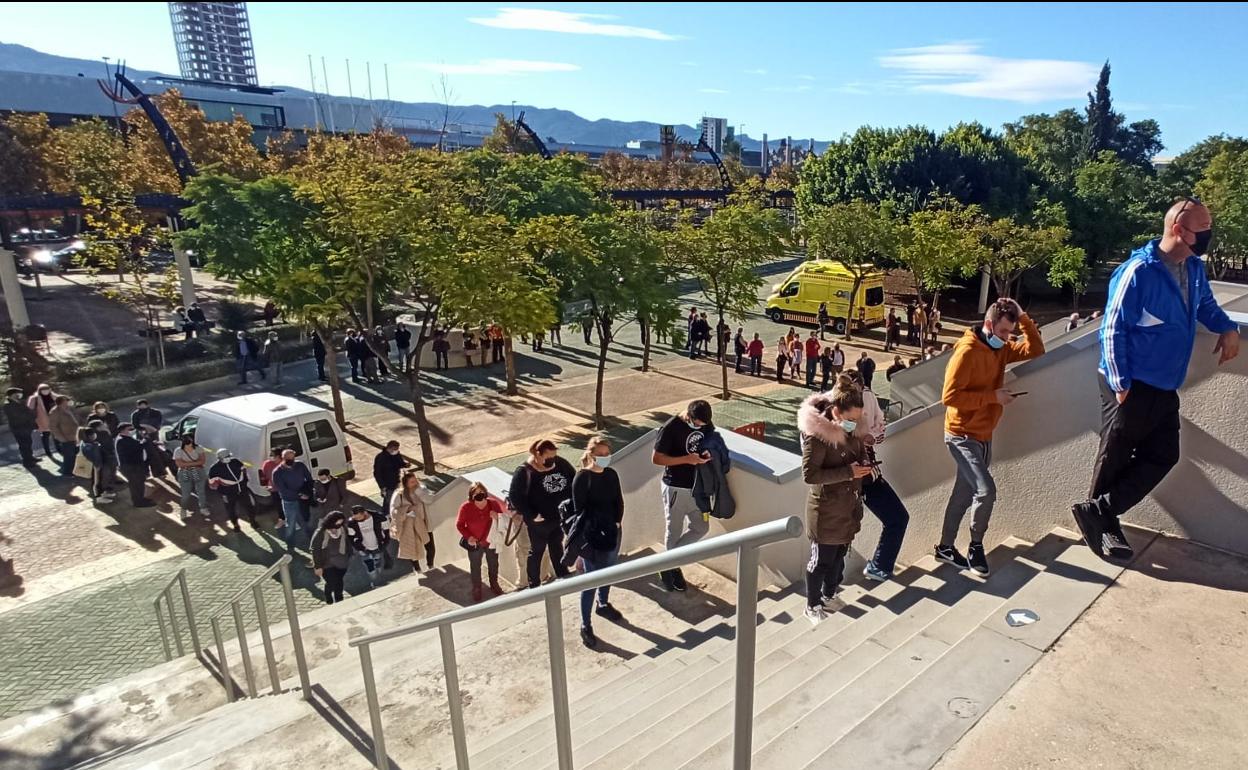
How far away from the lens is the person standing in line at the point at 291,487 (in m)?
9.75

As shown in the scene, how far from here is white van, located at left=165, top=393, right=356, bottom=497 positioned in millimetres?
10961

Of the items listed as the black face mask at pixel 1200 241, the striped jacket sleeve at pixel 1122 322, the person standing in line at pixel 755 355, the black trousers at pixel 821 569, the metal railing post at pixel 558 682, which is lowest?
the person standing in line at pixel 755 355

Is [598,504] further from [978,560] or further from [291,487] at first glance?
[291,487]

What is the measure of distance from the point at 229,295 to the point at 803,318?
22262 mm

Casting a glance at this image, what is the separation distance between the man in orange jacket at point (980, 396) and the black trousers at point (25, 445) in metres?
15.1

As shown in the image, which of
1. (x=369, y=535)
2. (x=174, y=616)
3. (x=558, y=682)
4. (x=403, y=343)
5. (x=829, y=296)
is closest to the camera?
(x=558, y=682)

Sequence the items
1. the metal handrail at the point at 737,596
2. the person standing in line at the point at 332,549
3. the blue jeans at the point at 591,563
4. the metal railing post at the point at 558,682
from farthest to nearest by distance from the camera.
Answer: the person standing in line at the point at 332,549 → the blue jeans at the point at 591,563 → the metal railing post at the point at 558,682 → the metal handrail at the point at 737,596

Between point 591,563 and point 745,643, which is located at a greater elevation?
point 745,643

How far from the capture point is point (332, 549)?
26.4 ft

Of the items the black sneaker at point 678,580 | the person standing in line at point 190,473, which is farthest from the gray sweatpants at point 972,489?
the person standing in line at point 190,473

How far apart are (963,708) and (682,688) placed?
170cm

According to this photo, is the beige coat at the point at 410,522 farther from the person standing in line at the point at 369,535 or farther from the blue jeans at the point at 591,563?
the blue jeans at the point at 591,563

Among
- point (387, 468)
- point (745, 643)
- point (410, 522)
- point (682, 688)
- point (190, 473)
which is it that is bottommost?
point (190, 473)

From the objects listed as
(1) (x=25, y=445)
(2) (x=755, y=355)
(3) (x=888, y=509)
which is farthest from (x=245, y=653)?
(2) (x=755, y=355)
